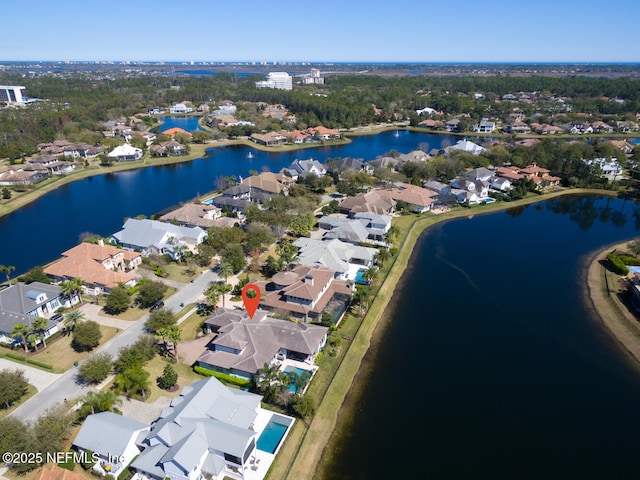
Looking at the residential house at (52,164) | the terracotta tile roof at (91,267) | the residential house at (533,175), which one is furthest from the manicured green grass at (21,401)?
the residential house at (533,175)

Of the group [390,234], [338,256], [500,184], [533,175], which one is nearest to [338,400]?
[338,256]

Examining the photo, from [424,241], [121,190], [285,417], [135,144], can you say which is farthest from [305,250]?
→ [135,144]

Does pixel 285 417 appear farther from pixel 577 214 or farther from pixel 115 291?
pixel 577 214

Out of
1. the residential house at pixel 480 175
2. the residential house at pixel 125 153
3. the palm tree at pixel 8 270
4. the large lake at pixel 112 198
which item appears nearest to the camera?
the palm tree at pixel 8 270

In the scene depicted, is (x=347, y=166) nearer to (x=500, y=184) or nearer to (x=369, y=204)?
(x=369, y=204)

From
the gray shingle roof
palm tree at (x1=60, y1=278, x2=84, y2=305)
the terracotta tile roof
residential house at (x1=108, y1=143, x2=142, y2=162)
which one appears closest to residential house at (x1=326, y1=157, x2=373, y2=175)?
the terracotta tile roof

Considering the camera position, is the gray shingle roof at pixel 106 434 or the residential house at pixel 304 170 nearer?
the gray shingle roof at pixel 106 434

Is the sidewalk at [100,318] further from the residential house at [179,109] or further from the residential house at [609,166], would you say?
the residential house at [179,109]
